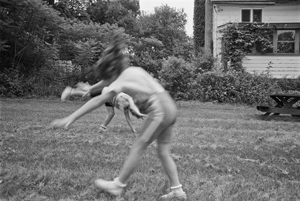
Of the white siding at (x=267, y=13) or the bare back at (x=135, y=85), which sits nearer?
the bare back at (x=135, y=85)

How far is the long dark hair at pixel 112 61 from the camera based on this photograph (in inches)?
132

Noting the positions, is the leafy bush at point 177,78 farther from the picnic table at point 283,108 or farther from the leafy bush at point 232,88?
the picnic table at point 283,108

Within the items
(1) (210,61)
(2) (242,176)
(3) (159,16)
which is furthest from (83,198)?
(3) (159,16)

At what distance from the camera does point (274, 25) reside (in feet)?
69.4

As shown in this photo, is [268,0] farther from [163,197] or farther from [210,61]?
[163,197]

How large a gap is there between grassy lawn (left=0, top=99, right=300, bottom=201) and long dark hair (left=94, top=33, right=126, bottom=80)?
127cm

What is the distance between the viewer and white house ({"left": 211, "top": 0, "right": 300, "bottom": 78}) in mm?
21297

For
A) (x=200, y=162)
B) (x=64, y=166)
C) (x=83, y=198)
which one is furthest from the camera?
Result: (x=200, y=162)

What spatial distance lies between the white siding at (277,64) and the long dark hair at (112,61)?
1896cm

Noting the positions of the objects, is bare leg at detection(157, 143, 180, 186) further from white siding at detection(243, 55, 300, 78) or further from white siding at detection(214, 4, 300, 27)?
white siding at detection(214, 4, 300, 27)

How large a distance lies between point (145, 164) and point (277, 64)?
A: 18.5 m

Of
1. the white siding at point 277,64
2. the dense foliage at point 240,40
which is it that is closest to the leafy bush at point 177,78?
the dense foliage at point 240,40

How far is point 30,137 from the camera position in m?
6.88

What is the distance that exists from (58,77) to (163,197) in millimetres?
17481
